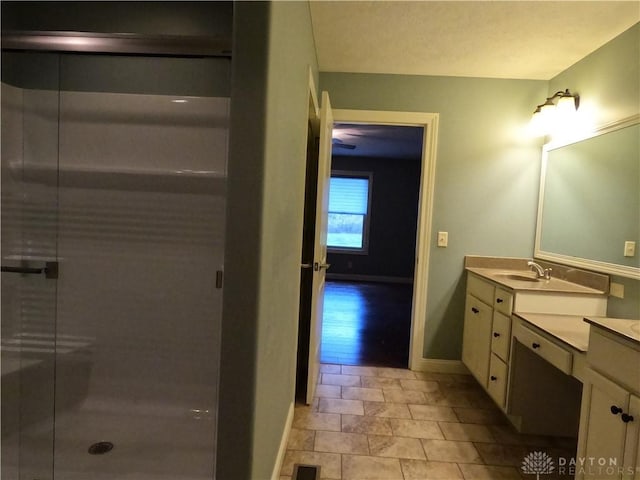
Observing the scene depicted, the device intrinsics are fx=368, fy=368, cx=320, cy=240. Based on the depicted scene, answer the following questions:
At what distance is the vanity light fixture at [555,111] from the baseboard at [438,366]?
1936 millimetres

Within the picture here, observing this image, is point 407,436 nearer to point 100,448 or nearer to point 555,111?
point 100,448

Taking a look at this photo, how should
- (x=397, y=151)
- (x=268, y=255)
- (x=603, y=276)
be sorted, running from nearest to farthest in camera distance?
(x=268, y=255) → (x=603, y=276) → (x=397, y=151)

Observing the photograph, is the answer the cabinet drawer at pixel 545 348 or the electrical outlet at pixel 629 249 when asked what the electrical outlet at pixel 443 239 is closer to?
the cabinet drawer at pixel 545 348

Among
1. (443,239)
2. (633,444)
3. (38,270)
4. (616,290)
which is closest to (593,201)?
(616,290)

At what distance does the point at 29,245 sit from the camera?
2.02 metres

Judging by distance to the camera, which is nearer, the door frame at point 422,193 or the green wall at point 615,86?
the green wall at point 615,86

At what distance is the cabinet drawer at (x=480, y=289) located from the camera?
247 centimetres

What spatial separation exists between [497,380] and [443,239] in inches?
44.4

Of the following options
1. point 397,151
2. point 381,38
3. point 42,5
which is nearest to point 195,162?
point 42,5

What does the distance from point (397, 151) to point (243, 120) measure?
5.44 metres

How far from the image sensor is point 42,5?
188 centimetres

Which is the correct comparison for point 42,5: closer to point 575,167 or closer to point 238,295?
point 238,295

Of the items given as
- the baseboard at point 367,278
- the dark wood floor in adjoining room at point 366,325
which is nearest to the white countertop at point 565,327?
the dark wood floor in adjoining room at point 366,325

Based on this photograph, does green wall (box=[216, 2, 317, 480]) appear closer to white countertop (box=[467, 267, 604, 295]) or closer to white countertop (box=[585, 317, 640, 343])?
white countertop (box=[585, 317, 640, 343])
